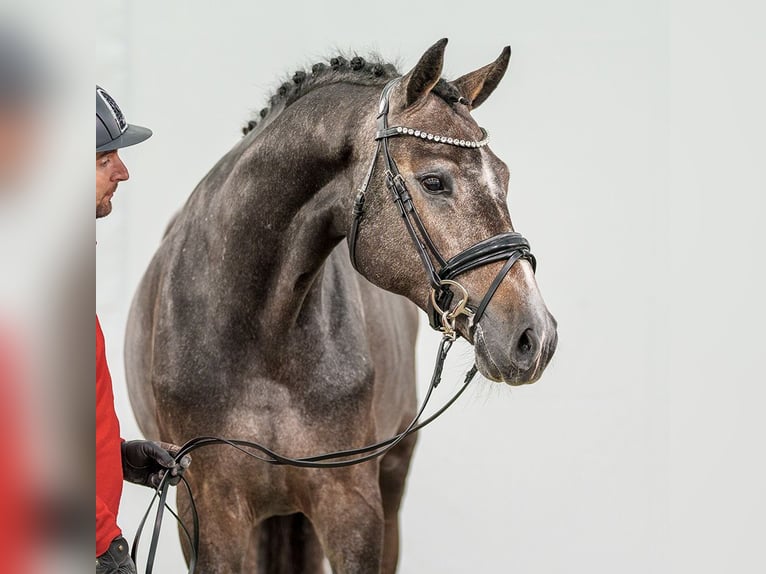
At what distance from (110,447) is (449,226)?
2.00 ft

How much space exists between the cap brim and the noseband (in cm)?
37

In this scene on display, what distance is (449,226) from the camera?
5.21 ft

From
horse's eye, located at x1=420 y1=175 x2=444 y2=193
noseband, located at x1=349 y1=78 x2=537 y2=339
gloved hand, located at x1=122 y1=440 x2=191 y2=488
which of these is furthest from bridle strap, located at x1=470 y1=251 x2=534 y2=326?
gloved hand, located at x1=122 y1=440 x2=191 y2=488

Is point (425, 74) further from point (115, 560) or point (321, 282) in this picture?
point (115, 560)

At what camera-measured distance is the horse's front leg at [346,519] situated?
1.98m

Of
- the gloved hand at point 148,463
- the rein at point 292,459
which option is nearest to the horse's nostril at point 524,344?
the rein at point 292,459

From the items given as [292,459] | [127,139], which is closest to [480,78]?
[127,139]

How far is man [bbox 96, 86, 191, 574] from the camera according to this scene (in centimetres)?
130

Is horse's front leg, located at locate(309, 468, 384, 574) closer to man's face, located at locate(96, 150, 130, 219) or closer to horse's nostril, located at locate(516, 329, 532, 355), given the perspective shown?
horse's nostril, located at locate(516, 329, 532, 355)

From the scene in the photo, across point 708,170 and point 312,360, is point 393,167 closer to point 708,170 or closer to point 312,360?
point 312,360

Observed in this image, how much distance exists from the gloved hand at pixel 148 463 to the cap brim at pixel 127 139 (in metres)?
0.47

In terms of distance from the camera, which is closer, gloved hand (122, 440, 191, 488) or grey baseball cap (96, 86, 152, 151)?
grey baseball cap (96, 86, 152, 151)

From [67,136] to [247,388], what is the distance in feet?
4.01

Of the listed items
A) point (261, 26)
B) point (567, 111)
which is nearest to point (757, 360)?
point (567, 111)
